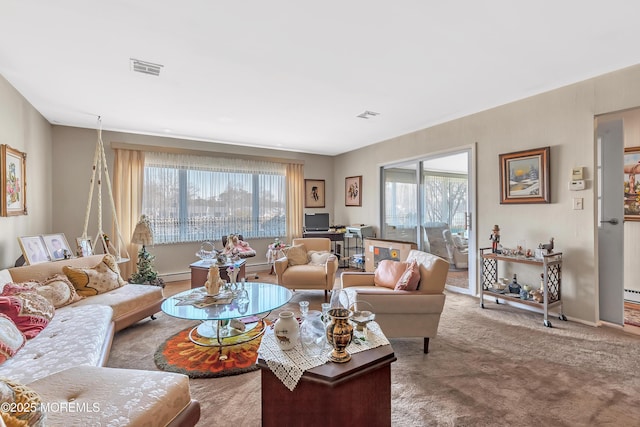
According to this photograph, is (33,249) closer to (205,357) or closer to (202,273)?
(202,273)

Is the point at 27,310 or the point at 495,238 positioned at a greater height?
the point at 495,238

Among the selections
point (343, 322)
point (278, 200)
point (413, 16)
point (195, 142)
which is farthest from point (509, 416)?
point (195, 142)

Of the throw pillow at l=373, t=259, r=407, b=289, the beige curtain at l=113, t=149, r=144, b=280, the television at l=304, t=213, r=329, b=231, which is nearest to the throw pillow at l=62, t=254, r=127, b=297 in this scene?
the beige curtain at l=113, t=149, r=144, b=280

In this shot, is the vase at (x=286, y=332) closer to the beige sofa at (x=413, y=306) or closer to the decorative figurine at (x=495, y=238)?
the beige sofa at (x=413, y=306)

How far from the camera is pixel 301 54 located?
247cm

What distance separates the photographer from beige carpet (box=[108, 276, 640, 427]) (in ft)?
5.72

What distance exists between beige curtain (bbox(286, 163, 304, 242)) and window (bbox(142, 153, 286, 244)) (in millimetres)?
126

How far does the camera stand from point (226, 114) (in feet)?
12.9

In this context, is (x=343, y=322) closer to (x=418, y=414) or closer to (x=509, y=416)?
(x=418, y=414)

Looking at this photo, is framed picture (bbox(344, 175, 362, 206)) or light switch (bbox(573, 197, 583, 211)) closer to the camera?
light switch (bbox(573, 197, 583, 211))

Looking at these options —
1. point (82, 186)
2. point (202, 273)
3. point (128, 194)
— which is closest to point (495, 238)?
point (202, 273)

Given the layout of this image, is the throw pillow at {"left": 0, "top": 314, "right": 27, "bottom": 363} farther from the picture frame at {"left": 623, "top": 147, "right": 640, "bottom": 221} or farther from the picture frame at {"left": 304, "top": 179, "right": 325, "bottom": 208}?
the picture frame at {"left": 623, "top": 147, "right": 640, "bottom": 221}

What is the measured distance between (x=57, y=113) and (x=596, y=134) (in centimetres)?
629

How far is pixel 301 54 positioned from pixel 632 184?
4489 mm
